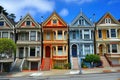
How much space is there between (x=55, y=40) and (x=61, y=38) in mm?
1342

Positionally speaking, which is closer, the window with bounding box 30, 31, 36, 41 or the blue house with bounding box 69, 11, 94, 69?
the blue house with bounding box 69, 11, 94, 69

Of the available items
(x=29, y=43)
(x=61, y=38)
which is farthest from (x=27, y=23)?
(x=61, y=38)

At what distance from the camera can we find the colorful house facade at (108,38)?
50122mm

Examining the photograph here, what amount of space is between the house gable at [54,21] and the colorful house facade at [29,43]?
6.30 ft

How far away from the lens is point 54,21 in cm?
5122

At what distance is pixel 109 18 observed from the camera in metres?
51.4

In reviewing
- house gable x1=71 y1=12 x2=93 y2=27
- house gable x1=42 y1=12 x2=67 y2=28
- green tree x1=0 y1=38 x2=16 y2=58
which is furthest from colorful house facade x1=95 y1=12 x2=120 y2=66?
green tree x1=0 y1=38 x2=16 y2=58

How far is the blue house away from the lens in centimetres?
5019

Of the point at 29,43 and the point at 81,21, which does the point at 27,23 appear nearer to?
the point at 29,43

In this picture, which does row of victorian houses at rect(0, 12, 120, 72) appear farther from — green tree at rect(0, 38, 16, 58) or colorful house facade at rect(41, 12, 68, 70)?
green tree at rect(0, 38, 16, 58)

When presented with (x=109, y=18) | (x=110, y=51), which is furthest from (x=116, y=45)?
(x=109, y=18)

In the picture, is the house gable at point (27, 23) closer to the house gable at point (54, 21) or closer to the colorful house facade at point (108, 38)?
the house gable at point (54, 21)

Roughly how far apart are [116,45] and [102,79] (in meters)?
23.5

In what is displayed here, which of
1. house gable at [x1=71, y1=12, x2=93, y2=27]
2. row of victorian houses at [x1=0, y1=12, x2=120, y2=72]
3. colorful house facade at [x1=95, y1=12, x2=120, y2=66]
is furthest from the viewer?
house gable at [x1=71, y1=12, x2=93, y2=27]
